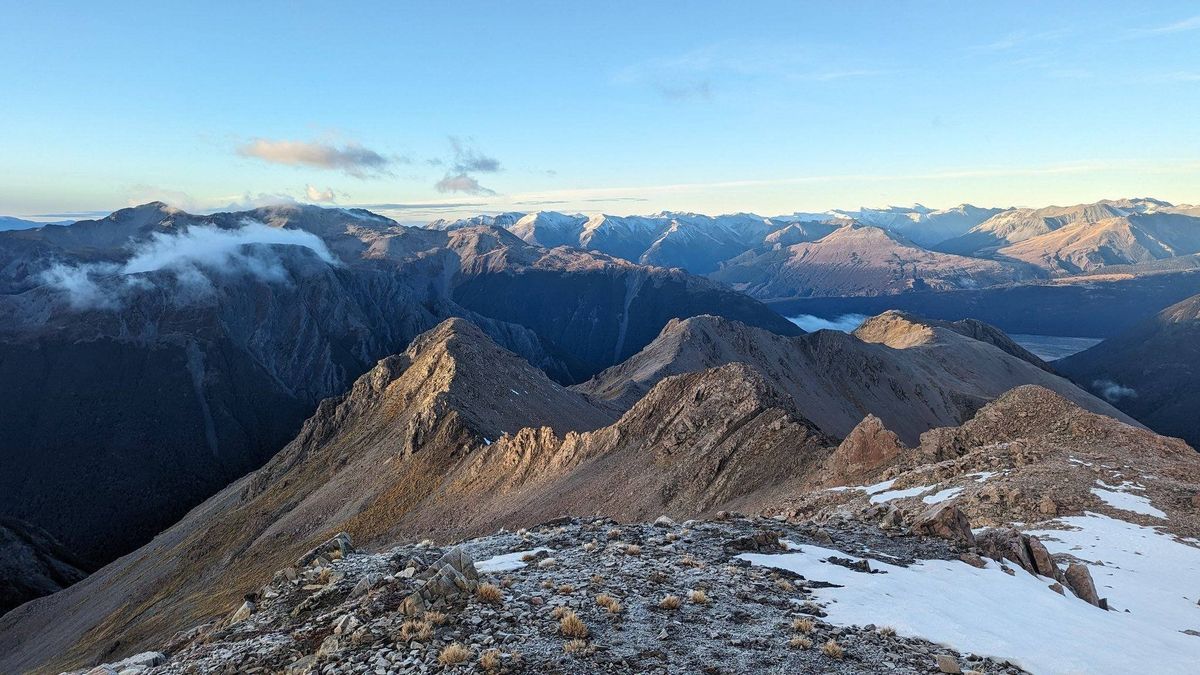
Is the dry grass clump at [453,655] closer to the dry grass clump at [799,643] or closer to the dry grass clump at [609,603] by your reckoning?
the dry grass clump at [609,603]

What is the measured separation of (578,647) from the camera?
14.8 m

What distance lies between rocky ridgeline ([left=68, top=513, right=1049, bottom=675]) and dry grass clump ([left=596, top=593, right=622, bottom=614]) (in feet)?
0.14

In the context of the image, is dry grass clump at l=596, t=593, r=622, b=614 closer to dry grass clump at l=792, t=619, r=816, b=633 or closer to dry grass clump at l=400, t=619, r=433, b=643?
dry grass clump at l=792, t=619, r=816, b=633

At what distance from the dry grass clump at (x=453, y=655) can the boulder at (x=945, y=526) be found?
20481 mm

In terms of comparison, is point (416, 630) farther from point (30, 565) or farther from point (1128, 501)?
point (30, 565)

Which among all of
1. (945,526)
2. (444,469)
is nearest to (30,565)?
(444,469)

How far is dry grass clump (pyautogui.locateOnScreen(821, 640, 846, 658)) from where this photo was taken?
1521 centimetres

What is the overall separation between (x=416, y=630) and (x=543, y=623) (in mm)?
3001

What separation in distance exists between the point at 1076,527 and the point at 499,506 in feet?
195

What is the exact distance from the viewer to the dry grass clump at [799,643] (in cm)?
1566

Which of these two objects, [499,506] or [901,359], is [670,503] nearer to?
[499,506]

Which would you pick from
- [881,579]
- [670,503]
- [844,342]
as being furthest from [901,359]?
[881,579]

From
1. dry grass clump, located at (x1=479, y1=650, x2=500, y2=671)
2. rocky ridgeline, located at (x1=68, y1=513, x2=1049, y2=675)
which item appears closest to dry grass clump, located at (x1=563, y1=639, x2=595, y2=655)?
rocky ridgeline, located at (x1=68, y1=513, x2=1049, y2=675)

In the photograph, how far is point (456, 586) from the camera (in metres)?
17.2
